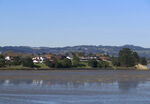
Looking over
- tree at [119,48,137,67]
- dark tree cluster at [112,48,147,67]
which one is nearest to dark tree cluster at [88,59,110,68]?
dark tree cluster at [112,48,147,67]

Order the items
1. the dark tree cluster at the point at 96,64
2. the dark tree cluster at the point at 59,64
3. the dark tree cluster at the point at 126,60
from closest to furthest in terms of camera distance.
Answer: the dark tree cluster at the point at 59,64, the dark tree cluster at the point at 96,64, the dark tree cluster at the point at 126,60

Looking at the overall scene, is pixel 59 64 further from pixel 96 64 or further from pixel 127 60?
pixel 127 60

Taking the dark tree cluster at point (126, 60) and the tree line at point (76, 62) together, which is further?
the dark tree cluster at point (126, 60)

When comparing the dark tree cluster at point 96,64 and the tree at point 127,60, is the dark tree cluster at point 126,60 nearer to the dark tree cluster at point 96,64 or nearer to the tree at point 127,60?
the tree at point 127,60

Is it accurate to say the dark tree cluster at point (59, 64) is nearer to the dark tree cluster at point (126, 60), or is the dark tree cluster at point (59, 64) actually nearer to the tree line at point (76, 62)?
the tree line at point (76, 62)

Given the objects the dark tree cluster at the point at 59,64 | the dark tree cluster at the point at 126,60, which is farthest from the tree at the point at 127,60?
the dark tree cluster at the point at 59,64

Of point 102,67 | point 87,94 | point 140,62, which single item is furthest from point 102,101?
point 140,62

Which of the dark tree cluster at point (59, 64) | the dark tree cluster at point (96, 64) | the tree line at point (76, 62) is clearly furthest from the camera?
the dark tree cluster at point (96, 64)

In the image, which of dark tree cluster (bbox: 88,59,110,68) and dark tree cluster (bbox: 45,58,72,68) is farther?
dark tree cluster (bbox: 88,59,110,68)

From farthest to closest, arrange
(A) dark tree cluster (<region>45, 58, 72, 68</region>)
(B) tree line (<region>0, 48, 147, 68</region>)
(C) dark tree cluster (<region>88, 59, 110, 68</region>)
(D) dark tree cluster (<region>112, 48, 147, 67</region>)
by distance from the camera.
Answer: (D) dark tree cluster (<region>112, 48, 147, 67</region>) < (C) dark tree cluster (<region>88, 59, 110, 68</region>) < (A) dark tree cluster (<region>45, 58, 72, 68</region>) < (B) tree line (<region>0, 48, 147, 68</region>)

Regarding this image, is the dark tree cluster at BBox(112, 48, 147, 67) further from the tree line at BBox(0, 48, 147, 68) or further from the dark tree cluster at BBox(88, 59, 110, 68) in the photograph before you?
the dark tree cluster at BBox(88, 59, 110, 68)

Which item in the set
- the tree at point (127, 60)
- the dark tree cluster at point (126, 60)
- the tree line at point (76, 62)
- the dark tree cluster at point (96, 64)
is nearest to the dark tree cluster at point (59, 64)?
the tree line at point (76, 62)

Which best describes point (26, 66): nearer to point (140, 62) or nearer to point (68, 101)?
point (140, 62)

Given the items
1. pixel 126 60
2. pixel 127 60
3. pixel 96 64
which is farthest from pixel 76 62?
pixel 127 60
